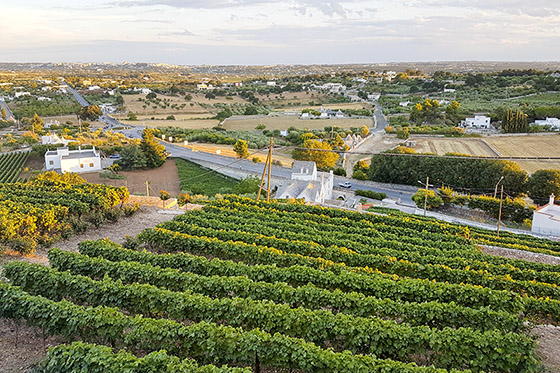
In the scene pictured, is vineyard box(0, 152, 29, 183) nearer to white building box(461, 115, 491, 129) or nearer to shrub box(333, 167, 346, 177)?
shrub box(333, 167, 346, 177)

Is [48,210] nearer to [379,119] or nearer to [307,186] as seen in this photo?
[307,186]

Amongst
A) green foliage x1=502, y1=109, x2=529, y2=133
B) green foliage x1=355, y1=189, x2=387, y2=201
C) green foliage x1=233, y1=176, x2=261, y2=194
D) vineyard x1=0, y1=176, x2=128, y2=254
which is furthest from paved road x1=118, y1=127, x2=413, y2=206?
green foliage x1=502, y1=109, x2=529, y2=133

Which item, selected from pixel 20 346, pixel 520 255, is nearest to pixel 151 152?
pixel 20 346

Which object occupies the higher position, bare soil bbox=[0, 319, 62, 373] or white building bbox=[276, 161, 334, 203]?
bare soil bbox=[0, 319, 62, 373]

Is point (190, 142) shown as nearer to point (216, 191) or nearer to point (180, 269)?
point (216, 191)

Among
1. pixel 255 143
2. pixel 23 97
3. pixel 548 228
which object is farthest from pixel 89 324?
pixel 23 97

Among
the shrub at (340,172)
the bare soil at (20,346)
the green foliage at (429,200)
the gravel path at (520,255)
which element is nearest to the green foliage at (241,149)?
the shrub at (340,172)

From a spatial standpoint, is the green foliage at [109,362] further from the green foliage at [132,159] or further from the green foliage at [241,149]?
the green foliage at [241,149]
